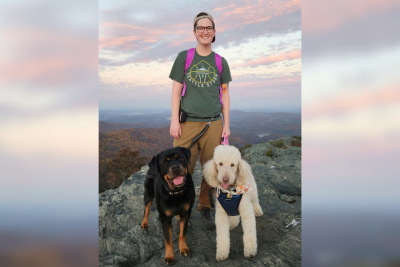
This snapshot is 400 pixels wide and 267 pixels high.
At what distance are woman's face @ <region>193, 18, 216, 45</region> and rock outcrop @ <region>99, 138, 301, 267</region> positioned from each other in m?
2.72

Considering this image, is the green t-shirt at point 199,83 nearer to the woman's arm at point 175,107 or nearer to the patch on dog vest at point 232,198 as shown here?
the woman's arm at point 175,107

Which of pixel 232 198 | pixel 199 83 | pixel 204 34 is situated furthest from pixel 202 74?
pixel 232 198

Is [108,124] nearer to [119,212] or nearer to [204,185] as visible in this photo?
[119,212]

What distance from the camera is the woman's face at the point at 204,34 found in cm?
360

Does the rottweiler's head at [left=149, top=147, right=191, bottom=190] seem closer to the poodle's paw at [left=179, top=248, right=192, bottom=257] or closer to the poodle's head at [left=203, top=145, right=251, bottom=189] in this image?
the poodle's head at [left=203, top=145, right=251, bottom=189]

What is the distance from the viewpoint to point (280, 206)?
504cm

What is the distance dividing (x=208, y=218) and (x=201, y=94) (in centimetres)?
195

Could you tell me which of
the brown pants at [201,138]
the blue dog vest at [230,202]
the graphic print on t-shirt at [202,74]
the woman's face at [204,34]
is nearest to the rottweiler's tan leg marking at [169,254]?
the blue dog vest at [230,202]

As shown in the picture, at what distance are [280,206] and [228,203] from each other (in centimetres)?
199

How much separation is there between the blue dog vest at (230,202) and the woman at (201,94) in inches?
30.4

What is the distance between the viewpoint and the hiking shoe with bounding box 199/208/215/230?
13.8 feet

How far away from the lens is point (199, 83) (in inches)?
149

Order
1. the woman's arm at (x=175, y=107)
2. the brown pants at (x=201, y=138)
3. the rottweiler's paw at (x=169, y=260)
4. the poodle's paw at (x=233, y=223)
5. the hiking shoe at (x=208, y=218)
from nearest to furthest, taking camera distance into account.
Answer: the rottweiler's paw at (x=169, y=260), the woman's arm at (x=175, y=107), the brown pants at (x=201, y=138), the poodle's paw at (x=233, y=223), the hiking shoe at (x=208, y=218)

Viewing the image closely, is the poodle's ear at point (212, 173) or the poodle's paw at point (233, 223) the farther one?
the poodle's paw at point (233, 223)
